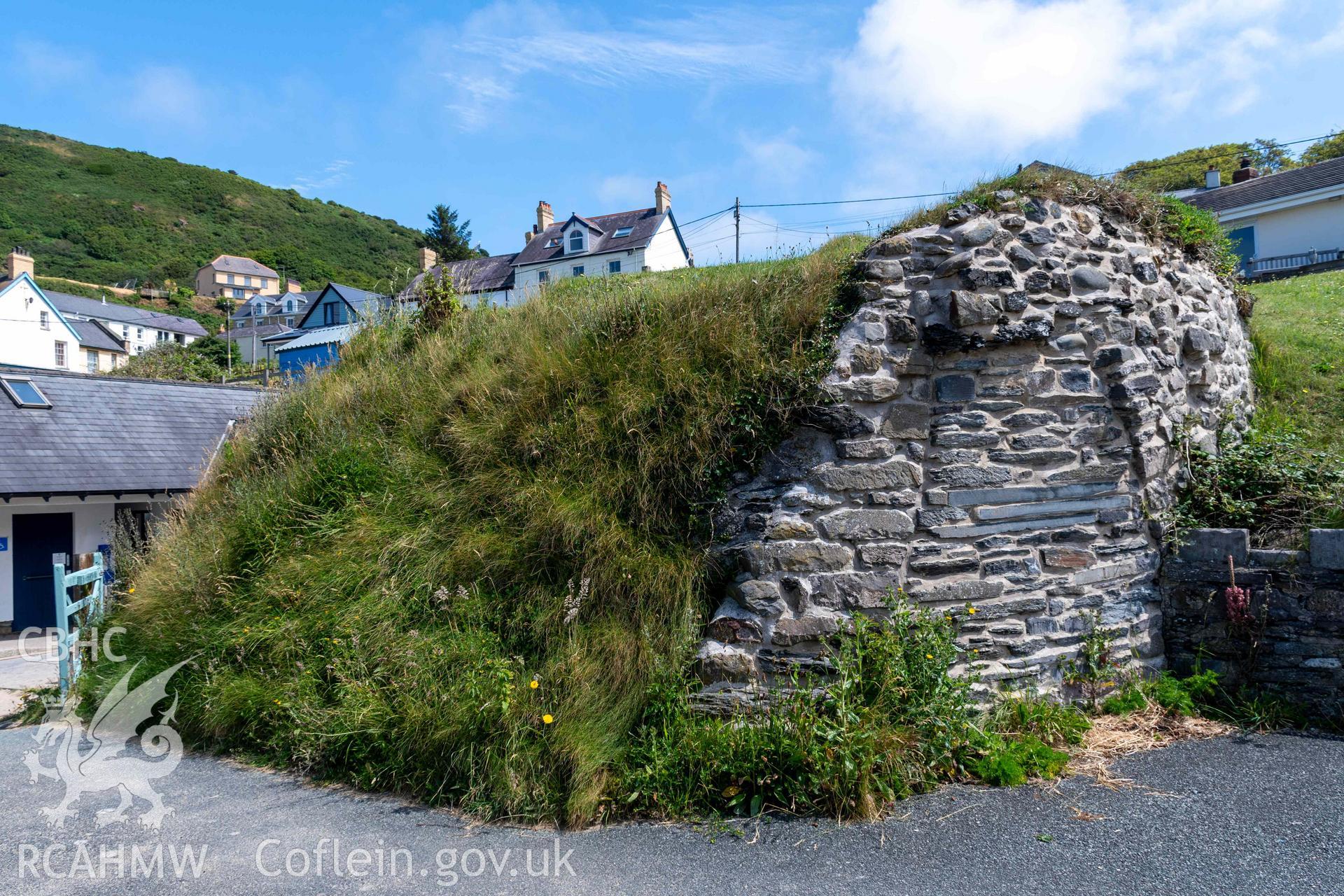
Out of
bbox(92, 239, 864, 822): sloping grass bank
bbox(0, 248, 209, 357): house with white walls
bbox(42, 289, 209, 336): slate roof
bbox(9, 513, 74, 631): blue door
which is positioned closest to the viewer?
bbox(92, 239, 864, 822): sloping grass bank

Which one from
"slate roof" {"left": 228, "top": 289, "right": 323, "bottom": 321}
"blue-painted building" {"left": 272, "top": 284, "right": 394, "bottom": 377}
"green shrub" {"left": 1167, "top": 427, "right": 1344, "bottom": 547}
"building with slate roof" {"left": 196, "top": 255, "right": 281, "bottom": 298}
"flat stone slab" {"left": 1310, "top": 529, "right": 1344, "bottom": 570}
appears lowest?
"flat stone slab" {"left": 1310, "top": 529, "right": 1344, "bottom": 570}

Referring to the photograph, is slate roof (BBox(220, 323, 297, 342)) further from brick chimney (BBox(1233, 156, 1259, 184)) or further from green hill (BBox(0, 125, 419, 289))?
brick chimney (BBox(1233, 156, 1259, 184))

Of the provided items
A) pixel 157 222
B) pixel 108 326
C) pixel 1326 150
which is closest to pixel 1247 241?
pixel 1326 150

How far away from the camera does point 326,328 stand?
3706 cm

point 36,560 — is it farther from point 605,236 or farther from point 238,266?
point 238,266

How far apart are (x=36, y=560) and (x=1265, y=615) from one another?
18.5 metres

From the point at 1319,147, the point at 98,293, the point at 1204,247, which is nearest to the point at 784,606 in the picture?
the point at 1204,247

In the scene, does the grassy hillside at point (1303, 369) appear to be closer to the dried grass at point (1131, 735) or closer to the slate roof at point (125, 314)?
the dried grass at point (1131, 735)

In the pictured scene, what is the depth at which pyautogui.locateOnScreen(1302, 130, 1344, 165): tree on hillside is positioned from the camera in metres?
32.5

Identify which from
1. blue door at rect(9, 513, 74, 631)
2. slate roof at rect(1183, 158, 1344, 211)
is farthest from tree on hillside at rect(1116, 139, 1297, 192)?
blue door at rect(9, 513, 74, 631)

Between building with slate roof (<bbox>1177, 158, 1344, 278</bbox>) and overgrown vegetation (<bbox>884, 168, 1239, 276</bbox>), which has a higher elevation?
building with slate roof (<bbox>1177, 158, 1344, 278</bbox>)

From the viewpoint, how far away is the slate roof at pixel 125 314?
5903cm

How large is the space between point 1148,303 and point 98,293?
9220 cm

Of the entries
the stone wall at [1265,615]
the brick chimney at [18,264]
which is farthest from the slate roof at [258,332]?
the stone wall at [1265,615]
